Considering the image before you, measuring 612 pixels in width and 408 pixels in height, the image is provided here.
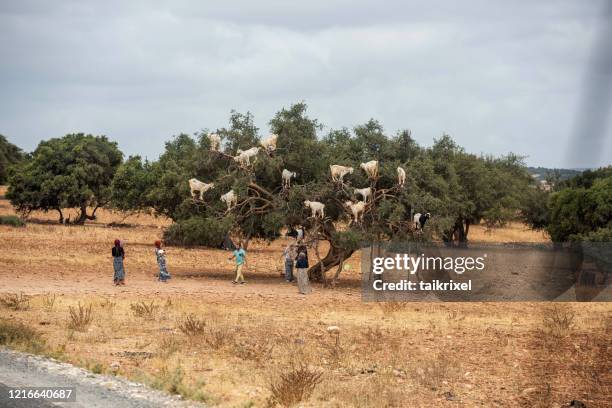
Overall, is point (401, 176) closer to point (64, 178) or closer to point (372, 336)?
point (372, 336)

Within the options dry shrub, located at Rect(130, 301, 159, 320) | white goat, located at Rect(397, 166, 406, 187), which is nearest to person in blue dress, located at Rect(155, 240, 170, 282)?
dry shrub, located at Rect(130, 301, 159, 320)

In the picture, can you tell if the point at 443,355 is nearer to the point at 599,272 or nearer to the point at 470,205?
the point at 599,272

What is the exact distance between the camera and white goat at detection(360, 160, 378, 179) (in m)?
30.9

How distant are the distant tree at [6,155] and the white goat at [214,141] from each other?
62.3 metres

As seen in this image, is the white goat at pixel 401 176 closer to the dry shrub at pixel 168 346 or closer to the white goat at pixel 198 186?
the white goat at pixel 198 186

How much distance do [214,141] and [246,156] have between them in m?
1.89

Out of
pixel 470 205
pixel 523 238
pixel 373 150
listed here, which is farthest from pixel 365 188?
pixel 523 238

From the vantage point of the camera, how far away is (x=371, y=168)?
3095 centimetres

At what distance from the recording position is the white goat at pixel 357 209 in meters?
30.7

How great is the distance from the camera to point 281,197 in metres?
32.7

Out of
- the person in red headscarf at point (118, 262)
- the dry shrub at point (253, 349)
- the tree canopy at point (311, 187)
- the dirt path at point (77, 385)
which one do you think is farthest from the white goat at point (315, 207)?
the dirt path at point (77, 385)

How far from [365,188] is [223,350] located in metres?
16.2

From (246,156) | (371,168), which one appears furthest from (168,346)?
(246,156)

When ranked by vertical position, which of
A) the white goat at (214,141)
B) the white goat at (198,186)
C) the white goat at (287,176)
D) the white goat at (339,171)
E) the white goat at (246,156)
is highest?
the white goat at (214,141)
